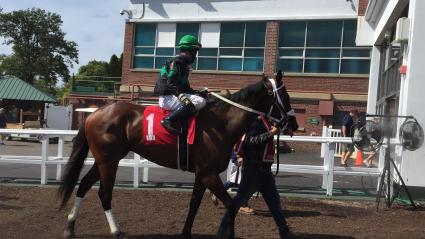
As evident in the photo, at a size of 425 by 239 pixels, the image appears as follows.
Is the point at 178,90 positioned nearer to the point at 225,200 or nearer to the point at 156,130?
the point at 156,130

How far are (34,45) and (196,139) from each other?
68.3 metres

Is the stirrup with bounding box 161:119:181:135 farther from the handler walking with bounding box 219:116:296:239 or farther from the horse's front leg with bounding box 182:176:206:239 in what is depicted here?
the handler walking with bounding box 219:116:296:239

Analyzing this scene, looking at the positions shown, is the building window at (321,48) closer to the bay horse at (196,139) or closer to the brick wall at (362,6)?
the brick wall at (362,6)

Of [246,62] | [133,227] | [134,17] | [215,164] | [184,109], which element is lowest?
[133,227]

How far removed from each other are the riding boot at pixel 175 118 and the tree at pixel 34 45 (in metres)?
65.4

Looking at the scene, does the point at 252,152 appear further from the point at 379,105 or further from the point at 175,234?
the point at 379,105

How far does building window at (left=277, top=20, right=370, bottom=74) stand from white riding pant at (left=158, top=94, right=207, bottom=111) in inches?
821

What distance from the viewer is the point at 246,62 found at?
2778 centimetres

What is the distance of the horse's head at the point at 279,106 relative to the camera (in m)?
5.93

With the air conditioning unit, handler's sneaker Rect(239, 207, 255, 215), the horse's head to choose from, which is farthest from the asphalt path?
the horse's head

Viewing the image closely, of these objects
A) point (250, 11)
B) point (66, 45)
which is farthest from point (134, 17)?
point (66, 45)

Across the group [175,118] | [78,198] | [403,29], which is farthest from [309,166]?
[78,198]

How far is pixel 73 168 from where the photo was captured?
6777 millimetres

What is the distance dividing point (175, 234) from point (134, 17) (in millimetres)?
24830
